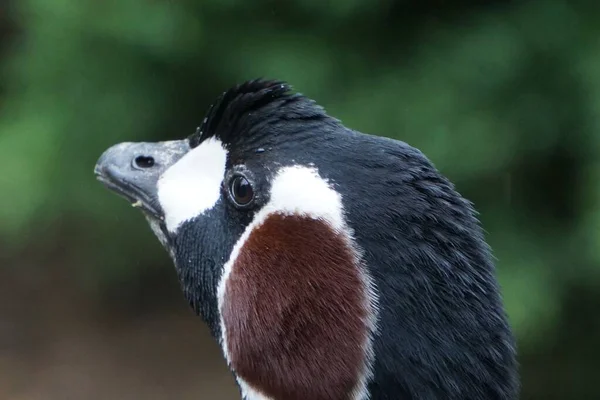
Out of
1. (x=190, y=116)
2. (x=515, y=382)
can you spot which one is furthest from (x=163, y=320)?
(x=515, y=382)

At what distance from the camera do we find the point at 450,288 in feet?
3.89

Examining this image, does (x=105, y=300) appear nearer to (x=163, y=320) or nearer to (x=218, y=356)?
(x=163, y=320)

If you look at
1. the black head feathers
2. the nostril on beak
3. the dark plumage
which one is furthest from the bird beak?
the dark plumage

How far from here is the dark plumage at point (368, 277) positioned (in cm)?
118

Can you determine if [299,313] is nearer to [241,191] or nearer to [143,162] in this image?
[241,191]

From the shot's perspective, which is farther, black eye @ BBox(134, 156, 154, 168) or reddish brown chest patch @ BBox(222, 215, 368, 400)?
black eye @ BBox(134, 156, 154, 168)

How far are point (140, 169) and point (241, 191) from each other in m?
0.29

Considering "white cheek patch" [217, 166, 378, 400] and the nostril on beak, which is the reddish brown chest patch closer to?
"white cheek patch" [217, 166, 378, 400]

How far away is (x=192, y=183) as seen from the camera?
1.48 metres

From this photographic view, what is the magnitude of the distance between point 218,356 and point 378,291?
307cm

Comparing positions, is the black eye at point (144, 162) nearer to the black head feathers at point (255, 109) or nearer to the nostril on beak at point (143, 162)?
the nostril on beak at point (143, 162)

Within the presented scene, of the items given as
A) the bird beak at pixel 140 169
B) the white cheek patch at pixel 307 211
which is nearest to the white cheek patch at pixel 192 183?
the bird beak at pixel 140 169

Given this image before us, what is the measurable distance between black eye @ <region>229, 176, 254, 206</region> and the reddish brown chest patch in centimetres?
7

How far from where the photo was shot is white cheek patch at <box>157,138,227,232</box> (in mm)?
1446
